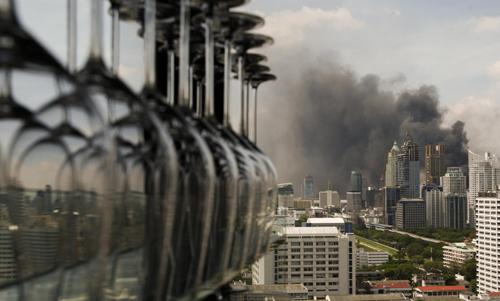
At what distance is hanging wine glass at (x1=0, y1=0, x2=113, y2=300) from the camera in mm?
185

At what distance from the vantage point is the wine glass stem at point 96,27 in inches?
10.9

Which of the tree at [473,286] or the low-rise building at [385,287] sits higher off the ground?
the low-rise building at [385,287]

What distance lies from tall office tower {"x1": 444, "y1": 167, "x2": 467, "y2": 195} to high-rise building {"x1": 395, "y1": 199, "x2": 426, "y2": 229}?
1440 mm

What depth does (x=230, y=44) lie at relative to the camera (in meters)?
0.60

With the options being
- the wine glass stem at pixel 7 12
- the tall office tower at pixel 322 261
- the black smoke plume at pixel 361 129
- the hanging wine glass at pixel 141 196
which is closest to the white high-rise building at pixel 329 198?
the black smoke plume at pixel 361 129

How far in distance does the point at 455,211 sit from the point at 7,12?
23.7m

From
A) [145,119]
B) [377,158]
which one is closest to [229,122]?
[145,119]

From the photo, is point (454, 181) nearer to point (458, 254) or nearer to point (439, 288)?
point (458, 254)

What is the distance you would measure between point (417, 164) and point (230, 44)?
88.6ft

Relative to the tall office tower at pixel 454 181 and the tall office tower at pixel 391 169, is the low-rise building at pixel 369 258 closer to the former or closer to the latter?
the tall office tower at pixel 454 181

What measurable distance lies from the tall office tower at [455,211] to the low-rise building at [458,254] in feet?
16.1

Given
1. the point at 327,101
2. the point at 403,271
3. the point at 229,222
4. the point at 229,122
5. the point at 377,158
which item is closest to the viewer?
the point at 229,222

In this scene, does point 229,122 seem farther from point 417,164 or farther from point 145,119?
point 417,164

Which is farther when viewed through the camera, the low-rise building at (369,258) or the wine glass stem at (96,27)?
the low-rise building at (369,258)
